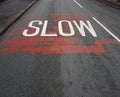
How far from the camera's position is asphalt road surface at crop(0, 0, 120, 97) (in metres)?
5.36

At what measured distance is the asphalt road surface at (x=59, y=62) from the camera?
17.6ft

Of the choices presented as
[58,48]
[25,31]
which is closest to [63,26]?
[25,31]

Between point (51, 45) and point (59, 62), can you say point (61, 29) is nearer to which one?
point (51, 45)

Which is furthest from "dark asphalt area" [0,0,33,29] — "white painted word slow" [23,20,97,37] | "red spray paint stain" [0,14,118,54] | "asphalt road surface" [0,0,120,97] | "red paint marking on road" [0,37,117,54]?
"red paint marking on road" [0,37,117,54]

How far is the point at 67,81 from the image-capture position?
227 inches

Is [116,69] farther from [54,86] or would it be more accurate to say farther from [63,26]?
[63,26]

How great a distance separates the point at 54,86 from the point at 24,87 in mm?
669

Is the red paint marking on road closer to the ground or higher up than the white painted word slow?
higher up

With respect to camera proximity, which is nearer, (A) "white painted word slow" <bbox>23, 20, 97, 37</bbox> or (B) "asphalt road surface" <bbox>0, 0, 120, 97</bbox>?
(B) "asphalt road surface" <bbox>0, 0, 120, 97</bbox>

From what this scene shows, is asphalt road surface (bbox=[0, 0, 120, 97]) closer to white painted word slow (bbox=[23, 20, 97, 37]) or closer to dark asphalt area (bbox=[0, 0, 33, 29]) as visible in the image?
white painted word slow (bbox=[23, 20, 97, 37])

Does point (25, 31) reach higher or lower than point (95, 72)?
lower

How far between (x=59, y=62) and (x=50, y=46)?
64.0 inches

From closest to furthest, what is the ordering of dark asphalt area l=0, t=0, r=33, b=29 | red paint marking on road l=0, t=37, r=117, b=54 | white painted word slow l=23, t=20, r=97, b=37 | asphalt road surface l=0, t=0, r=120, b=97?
asphalt road surface l=0, t=0, r=120, b=97 → red paint marking on road l=0, t=37, r=117, b=54 → white painted word slow l=23, t=20, r=97, b=37 → dark asphalt area l=0, t=0, r=33, b=29

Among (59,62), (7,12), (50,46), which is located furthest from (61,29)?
(7,12)
